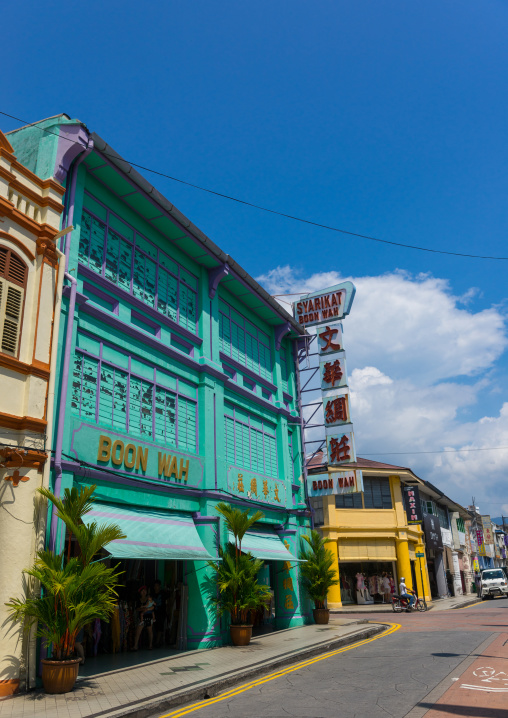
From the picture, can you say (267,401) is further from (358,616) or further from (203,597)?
(358,616)

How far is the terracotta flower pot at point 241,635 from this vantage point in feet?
49.3

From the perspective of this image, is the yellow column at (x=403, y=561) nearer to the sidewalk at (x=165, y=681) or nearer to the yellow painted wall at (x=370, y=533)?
the yellow painted wall at (x=370, y=533)

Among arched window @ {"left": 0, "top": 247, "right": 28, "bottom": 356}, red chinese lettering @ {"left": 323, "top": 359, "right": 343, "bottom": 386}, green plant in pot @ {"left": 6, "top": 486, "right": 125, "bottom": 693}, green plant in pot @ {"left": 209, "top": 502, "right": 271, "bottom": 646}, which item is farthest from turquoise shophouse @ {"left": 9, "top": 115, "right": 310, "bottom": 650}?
red chinese lettering @ {"left": 323, "top": 359, "right": 343, "bottom": 386}

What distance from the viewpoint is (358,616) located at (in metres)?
25.7

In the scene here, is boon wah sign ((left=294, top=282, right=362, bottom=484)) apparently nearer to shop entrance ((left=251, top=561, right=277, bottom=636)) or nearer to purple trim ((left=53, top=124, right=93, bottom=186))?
shop entrance ((left=251, top=561, right=277, bottom=636))

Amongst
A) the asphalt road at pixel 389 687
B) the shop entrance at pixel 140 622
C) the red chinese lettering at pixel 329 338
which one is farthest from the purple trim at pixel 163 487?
the red chinese lettering at pixel 329 338

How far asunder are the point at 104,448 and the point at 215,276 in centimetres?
768

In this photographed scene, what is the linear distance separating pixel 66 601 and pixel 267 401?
12.3 meters

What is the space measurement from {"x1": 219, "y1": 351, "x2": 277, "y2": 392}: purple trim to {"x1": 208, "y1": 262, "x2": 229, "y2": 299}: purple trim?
1977 millimetres

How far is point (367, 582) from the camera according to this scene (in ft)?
111

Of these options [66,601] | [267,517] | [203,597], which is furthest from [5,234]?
[267,517]

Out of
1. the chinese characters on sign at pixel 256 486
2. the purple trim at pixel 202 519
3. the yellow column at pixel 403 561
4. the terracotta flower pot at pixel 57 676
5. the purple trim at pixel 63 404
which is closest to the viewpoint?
the terracotta flower pot at pixel 57 676

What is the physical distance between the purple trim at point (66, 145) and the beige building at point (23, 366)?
1.89 ft

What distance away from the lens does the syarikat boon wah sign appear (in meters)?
24.1
